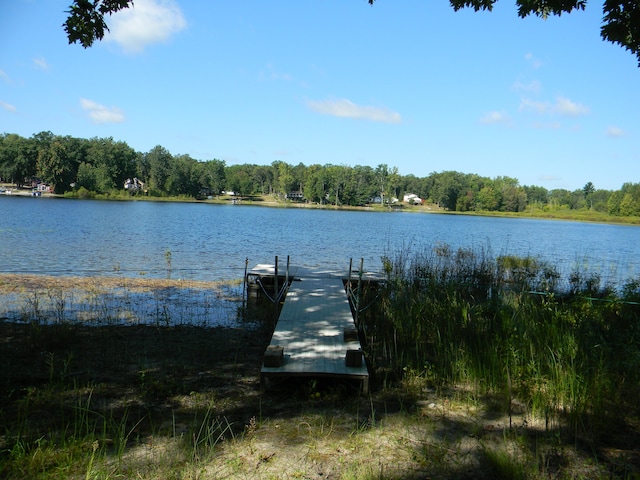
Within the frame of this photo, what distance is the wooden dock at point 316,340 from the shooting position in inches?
211

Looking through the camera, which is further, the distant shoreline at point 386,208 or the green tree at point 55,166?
the distant shoreline at point 386,208

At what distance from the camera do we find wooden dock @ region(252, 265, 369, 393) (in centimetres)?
537

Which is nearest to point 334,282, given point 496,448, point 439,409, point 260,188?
point 439,409

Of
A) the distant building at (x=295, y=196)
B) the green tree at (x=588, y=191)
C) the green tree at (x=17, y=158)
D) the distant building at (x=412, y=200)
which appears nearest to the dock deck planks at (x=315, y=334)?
the green tree at (x=17, y=158)

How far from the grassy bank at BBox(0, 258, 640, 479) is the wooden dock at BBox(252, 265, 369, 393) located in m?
0.24

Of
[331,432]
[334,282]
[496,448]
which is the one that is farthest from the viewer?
[334,282]

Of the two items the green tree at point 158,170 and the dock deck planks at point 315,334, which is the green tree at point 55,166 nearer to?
the green tree at point 158,170

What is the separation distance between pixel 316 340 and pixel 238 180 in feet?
411

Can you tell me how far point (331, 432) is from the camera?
13.9 ft

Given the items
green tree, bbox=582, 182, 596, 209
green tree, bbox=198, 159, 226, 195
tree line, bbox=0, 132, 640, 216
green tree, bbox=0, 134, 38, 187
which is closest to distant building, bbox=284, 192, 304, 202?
tree line, bbox=0, 132, 640, 216

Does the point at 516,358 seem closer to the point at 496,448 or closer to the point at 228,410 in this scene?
the point at 496,448

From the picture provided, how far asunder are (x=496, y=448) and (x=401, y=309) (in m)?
A: 4.12

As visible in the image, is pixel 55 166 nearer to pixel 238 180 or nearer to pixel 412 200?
pixel 238 180

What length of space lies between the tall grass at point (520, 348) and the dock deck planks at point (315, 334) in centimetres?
56
